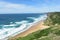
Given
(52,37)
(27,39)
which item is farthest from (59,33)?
(27,39)

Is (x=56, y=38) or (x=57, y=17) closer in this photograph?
(x=56, y=38)

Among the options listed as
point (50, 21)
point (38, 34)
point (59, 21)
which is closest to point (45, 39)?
point (38, 34)

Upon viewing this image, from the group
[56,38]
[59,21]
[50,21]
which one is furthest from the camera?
[50,21]

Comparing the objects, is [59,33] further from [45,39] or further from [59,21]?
[59,21]

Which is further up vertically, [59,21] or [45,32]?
[59,21]

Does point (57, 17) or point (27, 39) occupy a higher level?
point (57, 17)

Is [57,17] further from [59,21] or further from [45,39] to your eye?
[45,39]

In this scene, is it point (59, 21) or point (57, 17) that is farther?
point (57, 17)

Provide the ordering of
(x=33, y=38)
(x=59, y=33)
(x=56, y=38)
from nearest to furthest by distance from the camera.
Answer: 1. (x=56, y=38)
2. (x=59, y=33)
3. (x=33, y=38)

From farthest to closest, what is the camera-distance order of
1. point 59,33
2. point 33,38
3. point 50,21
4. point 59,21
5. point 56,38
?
point 50,21
point 59,21
point 33,38
point 59,33
point 56,38
